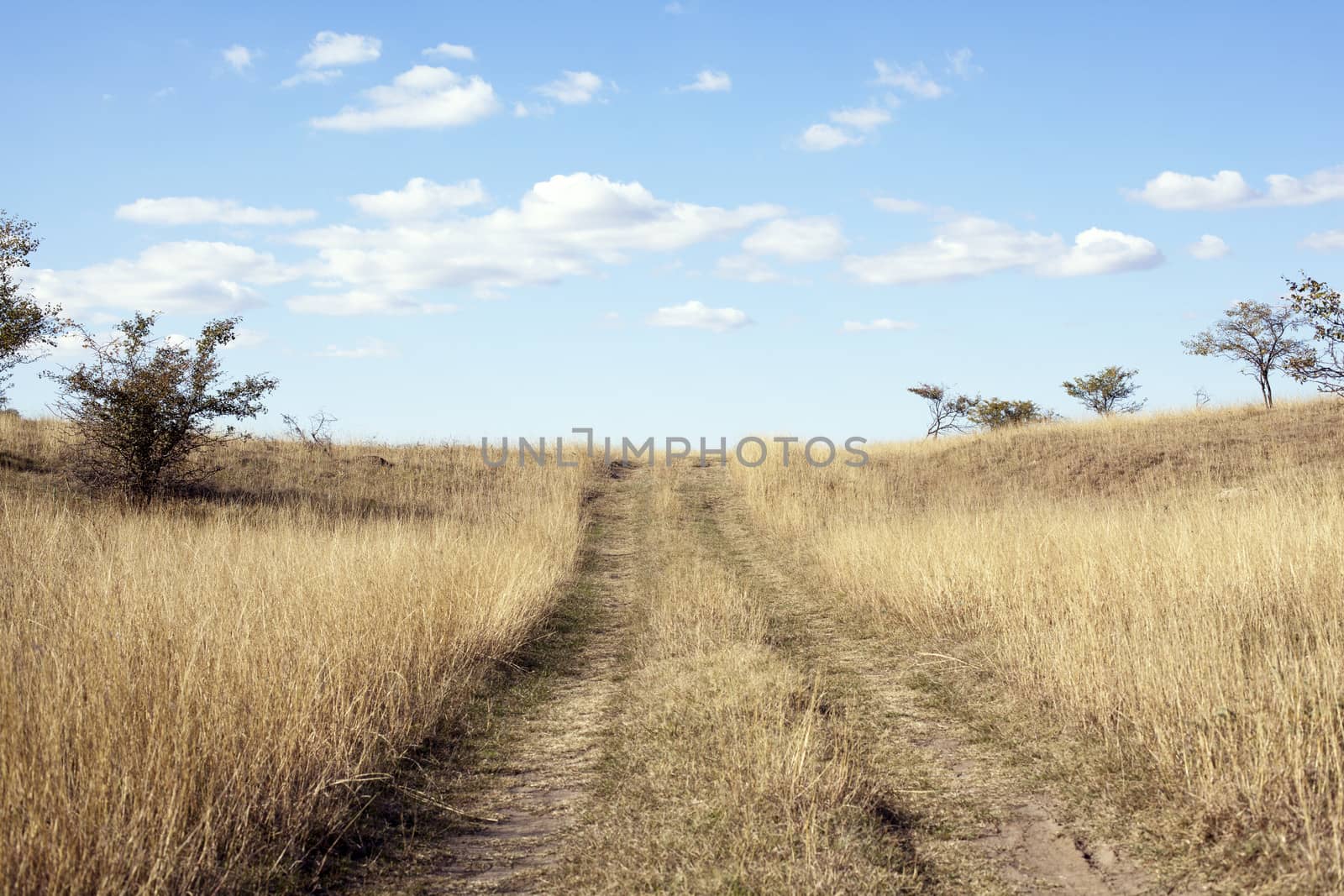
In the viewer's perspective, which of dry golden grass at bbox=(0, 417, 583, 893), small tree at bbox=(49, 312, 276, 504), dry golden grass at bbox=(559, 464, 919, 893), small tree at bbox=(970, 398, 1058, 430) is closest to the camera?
dry golden grass at bbox=(0, 417, 583, 893)

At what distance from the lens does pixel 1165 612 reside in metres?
7.06

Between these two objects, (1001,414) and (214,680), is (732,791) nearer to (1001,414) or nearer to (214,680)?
(214,680)

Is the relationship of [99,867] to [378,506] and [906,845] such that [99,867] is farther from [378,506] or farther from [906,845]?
[378,506]

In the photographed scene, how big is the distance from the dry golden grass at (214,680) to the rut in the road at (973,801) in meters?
2.94

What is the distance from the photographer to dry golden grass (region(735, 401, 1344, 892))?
4031 mm

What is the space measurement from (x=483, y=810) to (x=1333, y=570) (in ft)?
23.9

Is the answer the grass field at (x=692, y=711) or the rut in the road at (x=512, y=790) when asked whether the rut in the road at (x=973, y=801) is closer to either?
the grass field at (x=692, y=711)

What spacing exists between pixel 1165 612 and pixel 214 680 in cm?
679

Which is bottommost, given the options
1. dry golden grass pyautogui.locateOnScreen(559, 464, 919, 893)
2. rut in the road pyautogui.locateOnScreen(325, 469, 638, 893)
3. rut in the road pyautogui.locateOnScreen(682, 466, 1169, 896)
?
rut in the road pyautogui.locateOnScreen(325, 469, 638, 893)

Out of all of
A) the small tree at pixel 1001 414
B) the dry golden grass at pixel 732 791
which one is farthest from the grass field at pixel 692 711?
the small tree at pixel 1001 414

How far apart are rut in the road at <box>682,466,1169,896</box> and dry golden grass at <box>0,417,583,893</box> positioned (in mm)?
2936

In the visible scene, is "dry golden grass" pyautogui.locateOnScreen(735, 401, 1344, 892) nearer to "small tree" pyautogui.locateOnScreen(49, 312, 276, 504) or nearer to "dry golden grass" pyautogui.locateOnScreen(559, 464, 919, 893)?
"dry golden grass" pyautogui.locateOnScreen(559, 464, 919, 893)

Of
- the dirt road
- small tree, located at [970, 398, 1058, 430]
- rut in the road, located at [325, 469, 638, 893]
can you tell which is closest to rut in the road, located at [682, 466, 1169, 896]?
the dirt road

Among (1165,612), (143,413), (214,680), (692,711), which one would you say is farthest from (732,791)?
(143,413)
